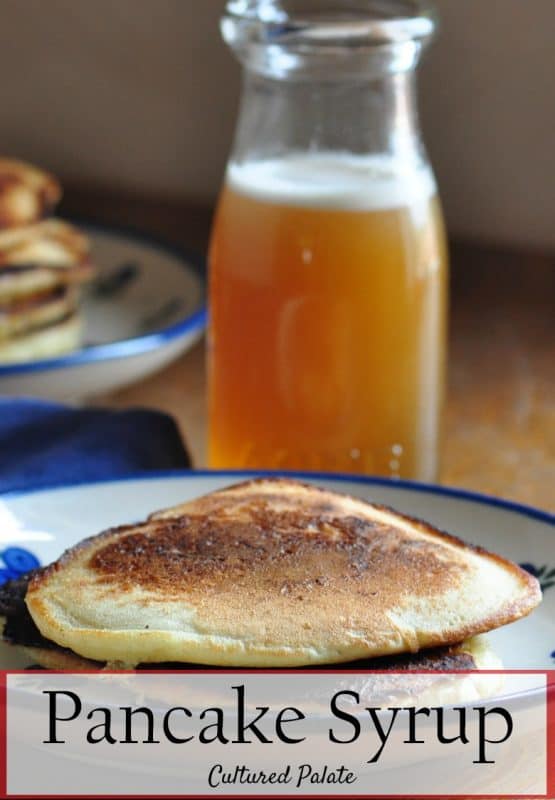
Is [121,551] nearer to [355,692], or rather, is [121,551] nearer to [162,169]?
[355,692]

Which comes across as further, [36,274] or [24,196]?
[24,196]

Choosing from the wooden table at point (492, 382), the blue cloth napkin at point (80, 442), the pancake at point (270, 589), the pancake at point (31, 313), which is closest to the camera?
the pancake at point (270, 589)

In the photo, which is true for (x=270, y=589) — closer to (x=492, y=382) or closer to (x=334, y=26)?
(x=334, y=26)

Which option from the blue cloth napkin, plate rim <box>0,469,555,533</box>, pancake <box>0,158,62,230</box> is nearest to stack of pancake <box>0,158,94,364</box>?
pancake <box>0,158,62,230</box>

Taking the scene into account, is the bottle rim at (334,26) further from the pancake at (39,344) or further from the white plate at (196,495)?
the pancake at (39,344)

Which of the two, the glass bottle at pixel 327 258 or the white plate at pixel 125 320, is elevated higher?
the glass bottle at pixel 327 258

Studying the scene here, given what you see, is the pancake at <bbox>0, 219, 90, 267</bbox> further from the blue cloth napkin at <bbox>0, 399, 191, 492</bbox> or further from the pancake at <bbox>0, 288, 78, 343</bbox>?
the blue cloth napkin at <bbox>0, 399, 191, 492</bbox>

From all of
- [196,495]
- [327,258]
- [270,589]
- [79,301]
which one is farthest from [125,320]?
[270,589]

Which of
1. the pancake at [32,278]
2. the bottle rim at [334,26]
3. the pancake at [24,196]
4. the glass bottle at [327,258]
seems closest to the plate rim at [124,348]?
the pancake at [32,278]
